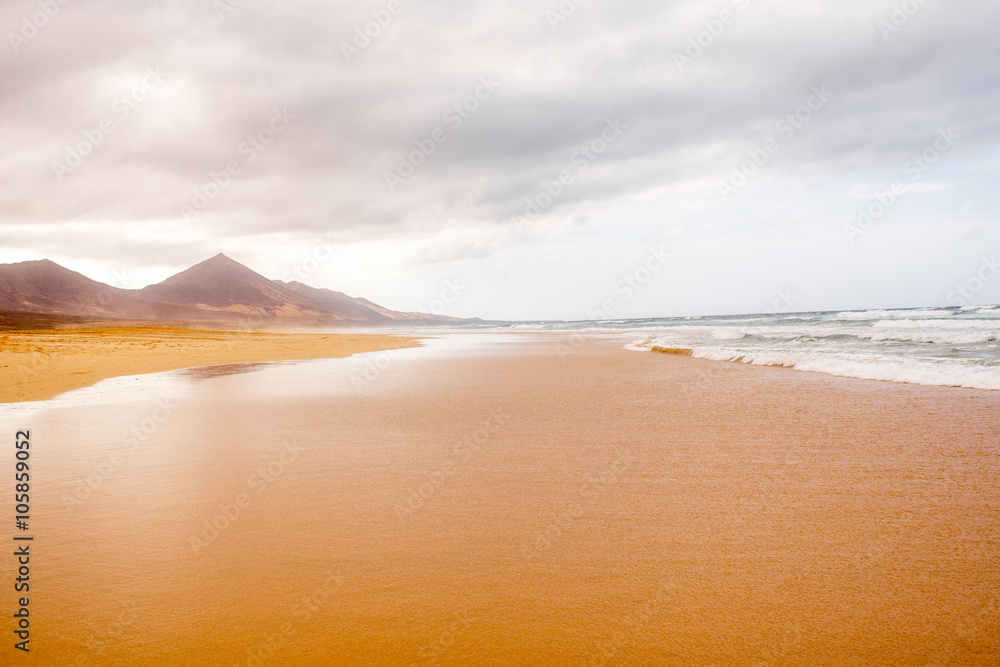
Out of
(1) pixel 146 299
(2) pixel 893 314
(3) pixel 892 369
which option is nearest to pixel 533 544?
(3) pixel 892 369

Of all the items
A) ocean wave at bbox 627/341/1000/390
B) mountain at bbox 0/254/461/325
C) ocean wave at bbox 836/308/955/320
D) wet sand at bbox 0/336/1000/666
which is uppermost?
mountain at bbox 0/254/461/325

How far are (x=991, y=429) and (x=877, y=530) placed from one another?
3.64 metres

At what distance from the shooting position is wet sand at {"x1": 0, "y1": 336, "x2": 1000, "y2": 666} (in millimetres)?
2137

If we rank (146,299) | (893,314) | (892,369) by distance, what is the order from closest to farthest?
(892,369), (893,314), (146,299)

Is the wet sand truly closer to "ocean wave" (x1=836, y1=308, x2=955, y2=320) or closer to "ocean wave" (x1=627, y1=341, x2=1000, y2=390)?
"ocean wave" (x1=627, y1=341, x2=1000, y2=390)

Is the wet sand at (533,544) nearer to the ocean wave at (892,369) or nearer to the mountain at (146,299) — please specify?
the ocean wave at (892,369)

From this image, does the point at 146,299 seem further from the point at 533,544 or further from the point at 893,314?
the point at 533,544

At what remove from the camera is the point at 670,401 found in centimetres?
773

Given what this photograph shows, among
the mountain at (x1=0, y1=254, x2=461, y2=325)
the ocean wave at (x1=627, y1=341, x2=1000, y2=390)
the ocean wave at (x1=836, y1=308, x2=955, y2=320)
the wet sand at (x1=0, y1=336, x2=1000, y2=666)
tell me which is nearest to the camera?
the wet sand at (x1=0, y1=336, x2=1000, y2=666)

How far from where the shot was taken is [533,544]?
2.98m

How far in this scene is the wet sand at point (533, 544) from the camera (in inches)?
84.1

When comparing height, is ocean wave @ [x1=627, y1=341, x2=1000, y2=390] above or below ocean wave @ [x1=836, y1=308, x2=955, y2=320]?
below

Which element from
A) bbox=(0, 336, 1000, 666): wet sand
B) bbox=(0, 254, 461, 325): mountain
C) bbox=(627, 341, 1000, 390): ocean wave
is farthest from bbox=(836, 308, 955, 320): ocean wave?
bbox=(0, 254, 461, 325): mountain

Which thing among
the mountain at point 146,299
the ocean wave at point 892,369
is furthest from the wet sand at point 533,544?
the mountain at point 146,299
